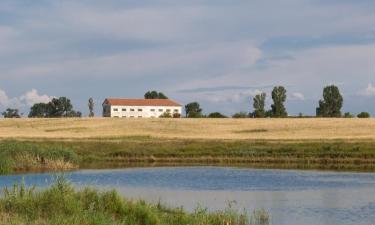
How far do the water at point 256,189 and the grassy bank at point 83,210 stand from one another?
3831 millimetres

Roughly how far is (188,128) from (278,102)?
173ft

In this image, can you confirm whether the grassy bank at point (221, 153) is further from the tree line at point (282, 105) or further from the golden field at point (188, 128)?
the tree line at point (282, 105)

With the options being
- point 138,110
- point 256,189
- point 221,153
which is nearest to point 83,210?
point 256,189

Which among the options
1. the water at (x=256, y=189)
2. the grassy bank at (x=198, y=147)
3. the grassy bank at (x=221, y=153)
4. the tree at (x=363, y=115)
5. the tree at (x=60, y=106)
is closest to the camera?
the water at (x=256, y=189)

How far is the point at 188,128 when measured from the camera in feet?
295

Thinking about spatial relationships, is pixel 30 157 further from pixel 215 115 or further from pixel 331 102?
pixel 331 102

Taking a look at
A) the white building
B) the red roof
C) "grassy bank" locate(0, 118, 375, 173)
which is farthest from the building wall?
"grassy bank" locate(0, 118, 375, 173)

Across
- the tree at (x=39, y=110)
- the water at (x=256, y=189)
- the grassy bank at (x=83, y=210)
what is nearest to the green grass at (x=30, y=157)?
the water at (x=256, y=189)

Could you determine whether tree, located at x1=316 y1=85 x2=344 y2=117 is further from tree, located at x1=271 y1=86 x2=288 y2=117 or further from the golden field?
the golden field

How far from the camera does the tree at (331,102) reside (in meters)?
142

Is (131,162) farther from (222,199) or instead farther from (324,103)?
(324,103)

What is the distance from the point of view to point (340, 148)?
193 ft

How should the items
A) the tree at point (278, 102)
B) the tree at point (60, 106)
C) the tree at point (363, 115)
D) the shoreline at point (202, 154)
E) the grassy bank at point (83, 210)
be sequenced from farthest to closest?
the tree at point (60, 106) → the tree at point (278, 102) → the tree at point (363, 115) → the shoreline at point (202, 154) → the grassy bank at point (83, 210)

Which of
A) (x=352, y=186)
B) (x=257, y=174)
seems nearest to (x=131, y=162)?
(x=257, y=174)
